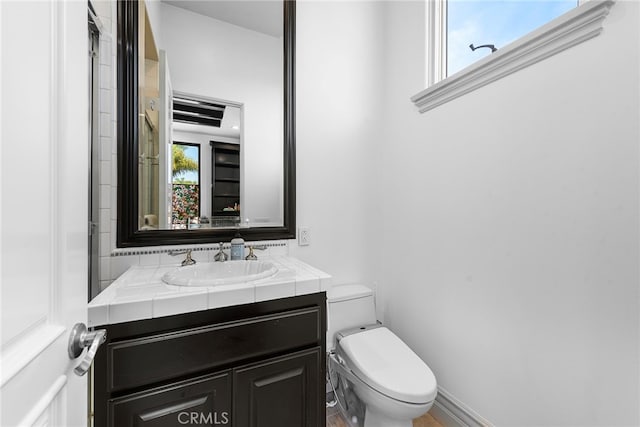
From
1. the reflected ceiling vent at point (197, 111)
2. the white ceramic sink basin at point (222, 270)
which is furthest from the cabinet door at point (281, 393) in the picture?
the reflected ceiling vent at point (197, 111)

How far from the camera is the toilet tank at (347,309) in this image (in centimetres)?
157

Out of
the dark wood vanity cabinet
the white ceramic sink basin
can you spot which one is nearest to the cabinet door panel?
the dark wood vanity cabinet

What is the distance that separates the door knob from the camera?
506mm

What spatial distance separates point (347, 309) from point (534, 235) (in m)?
0.96

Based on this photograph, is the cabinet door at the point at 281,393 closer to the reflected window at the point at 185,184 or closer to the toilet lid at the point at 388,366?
the toilet lid at the point at 388,366

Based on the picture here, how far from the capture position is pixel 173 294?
2.97 ft

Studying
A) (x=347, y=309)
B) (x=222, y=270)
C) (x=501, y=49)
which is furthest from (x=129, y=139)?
(x=501, y=49)

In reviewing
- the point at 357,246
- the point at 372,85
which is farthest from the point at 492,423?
the point at 372,85

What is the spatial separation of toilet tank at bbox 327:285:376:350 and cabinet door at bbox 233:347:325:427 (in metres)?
0.44

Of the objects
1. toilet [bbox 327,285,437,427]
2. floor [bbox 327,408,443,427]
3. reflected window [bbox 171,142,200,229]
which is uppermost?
reflected window [bbox 171,142,200,229]

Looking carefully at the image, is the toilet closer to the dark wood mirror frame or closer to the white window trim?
the dark wood mirror frame

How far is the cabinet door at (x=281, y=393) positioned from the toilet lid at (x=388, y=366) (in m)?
0.23

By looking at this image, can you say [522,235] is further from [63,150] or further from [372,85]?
[63,150]

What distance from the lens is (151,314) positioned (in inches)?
34.0
